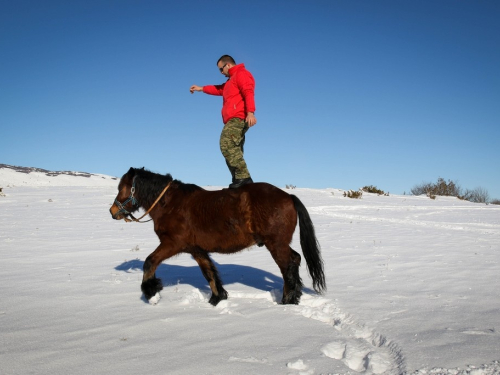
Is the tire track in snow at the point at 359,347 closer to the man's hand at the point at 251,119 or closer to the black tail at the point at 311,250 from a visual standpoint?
the black tail at the point at 311,250

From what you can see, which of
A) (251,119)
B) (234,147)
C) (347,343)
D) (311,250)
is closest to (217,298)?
(311,250)

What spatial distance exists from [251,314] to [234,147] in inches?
85.1

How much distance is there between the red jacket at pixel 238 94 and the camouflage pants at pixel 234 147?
A: 0.44 ft

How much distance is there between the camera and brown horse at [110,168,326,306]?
3.63 m

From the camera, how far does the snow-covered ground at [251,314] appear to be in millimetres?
2291

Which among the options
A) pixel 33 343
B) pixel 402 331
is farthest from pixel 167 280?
pixel 402 331

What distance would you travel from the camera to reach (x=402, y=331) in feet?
9.28

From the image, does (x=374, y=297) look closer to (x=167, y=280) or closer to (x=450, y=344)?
(x=450, y=344)

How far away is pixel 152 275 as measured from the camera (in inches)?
146

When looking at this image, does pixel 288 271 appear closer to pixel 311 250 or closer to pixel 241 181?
pixel 311 250

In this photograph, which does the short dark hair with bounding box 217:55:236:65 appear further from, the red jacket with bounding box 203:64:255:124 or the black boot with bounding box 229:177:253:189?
the black boot with bounding box 229:177:253:189

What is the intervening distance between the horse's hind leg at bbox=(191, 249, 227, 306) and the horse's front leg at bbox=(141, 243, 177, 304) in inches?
14.4

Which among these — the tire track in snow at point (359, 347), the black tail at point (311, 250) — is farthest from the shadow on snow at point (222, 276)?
the tire track in snow at point (359, 347)

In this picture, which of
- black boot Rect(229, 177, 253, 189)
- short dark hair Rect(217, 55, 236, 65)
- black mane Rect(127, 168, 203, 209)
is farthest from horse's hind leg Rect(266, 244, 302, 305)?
short dark hair Rect(217, 55, 236, 65)
